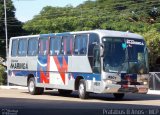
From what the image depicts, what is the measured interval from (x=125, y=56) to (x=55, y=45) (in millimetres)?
4941

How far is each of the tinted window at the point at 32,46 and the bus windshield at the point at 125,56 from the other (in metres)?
6.60

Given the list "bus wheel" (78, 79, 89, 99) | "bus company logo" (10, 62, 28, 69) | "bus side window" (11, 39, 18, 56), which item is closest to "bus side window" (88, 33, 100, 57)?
"bus wheel" (78, 79, 89, 99)

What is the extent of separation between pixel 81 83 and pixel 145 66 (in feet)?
10.5

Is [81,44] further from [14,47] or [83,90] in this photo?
[14,47]

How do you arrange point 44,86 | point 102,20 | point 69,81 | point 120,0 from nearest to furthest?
point 69,81
point 44,86
point 102,20
point 120,0

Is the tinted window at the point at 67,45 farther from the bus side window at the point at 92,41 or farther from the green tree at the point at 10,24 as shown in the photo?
the green tree at the point at 10,24

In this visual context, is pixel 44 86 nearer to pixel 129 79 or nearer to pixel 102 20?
pixel 129 79

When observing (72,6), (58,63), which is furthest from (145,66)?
(72,6)

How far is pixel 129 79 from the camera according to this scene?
2441 centimetres

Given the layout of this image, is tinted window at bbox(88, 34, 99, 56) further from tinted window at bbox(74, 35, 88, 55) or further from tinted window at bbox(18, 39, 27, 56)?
tinted window at bbox(18, 39, 27, 56)

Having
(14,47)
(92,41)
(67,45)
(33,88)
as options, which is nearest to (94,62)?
(92,41)

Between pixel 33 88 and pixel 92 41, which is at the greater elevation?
pixel 92 41

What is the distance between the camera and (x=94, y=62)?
24.6 metres

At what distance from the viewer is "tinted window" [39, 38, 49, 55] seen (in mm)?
28745
